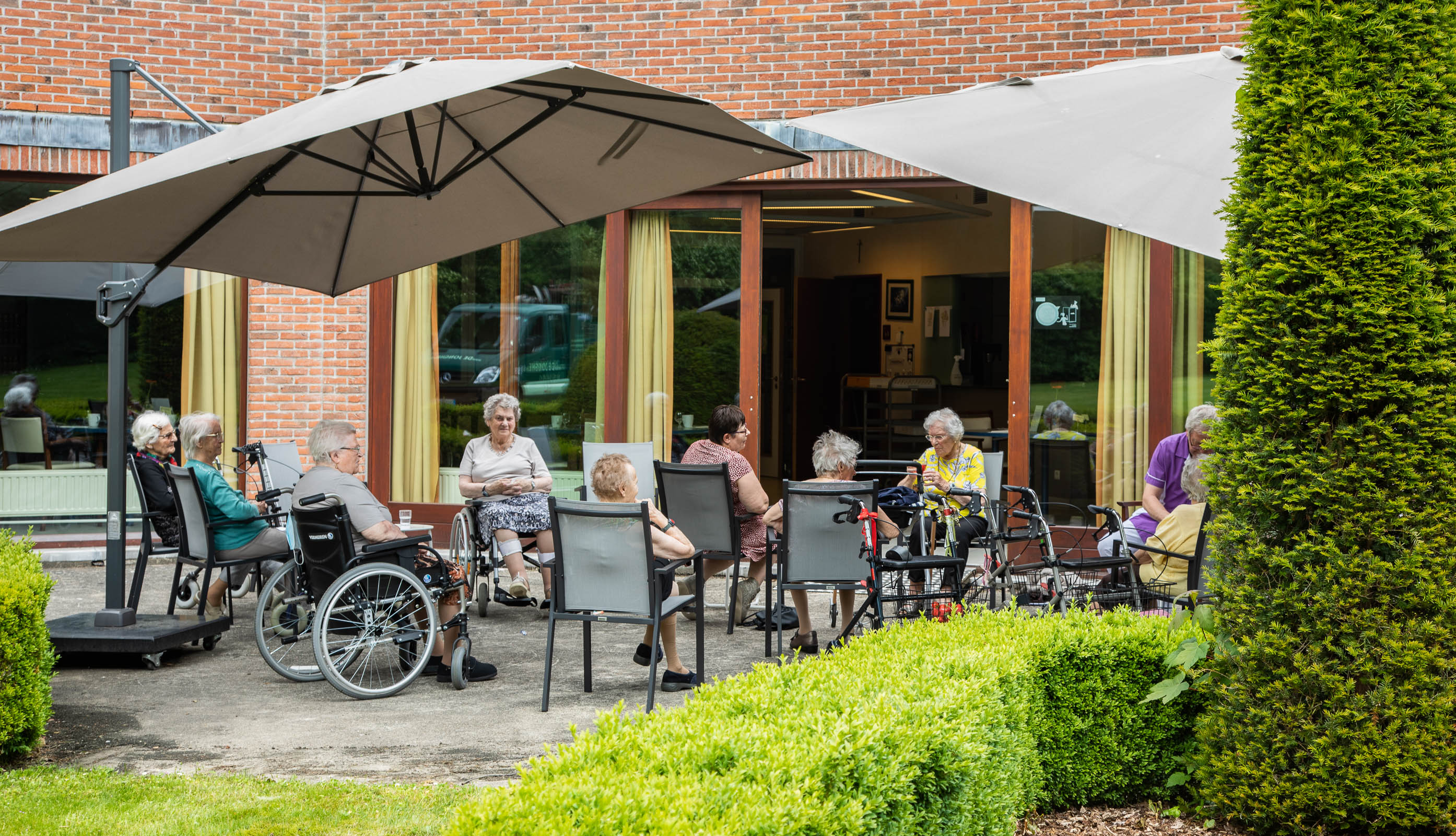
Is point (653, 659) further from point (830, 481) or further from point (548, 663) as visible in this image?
point (830, 481)

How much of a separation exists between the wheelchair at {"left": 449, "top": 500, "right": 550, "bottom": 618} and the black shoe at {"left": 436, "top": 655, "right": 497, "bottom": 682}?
4.52 ft

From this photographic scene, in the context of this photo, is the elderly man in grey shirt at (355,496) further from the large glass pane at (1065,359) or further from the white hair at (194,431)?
the large glass pane at (1065,359)

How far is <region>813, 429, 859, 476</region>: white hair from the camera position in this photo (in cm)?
629

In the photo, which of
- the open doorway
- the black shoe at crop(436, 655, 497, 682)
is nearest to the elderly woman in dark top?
the black shoe at crop(436, 655, 497, 682)

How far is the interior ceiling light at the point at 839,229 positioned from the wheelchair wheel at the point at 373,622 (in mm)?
9240

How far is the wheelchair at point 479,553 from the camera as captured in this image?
23.7 ft

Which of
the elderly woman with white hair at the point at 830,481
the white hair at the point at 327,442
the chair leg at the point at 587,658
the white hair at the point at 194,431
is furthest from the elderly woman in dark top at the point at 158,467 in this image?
the elderly woman with white hair at the point at 830,481

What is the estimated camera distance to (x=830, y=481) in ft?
19.6

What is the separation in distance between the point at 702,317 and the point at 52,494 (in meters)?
5.23

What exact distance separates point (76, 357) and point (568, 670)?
20.5 feet

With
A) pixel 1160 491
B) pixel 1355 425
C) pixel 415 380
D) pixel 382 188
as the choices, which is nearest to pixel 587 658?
pixel 382 188

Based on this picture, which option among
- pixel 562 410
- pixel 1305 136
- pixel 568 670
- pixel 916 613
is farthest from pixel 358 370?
pixel 1305 136

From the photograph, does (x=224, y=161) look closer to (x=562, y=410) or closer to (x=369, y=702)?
(x=369, y=702)

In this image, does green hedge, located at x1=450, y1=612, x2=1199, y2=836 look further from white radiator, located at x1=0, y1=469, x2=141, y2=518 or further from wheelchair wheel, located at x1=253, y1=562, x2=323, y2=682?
white radiator, located at x1=0, y1=469, x2=141, y2=518
